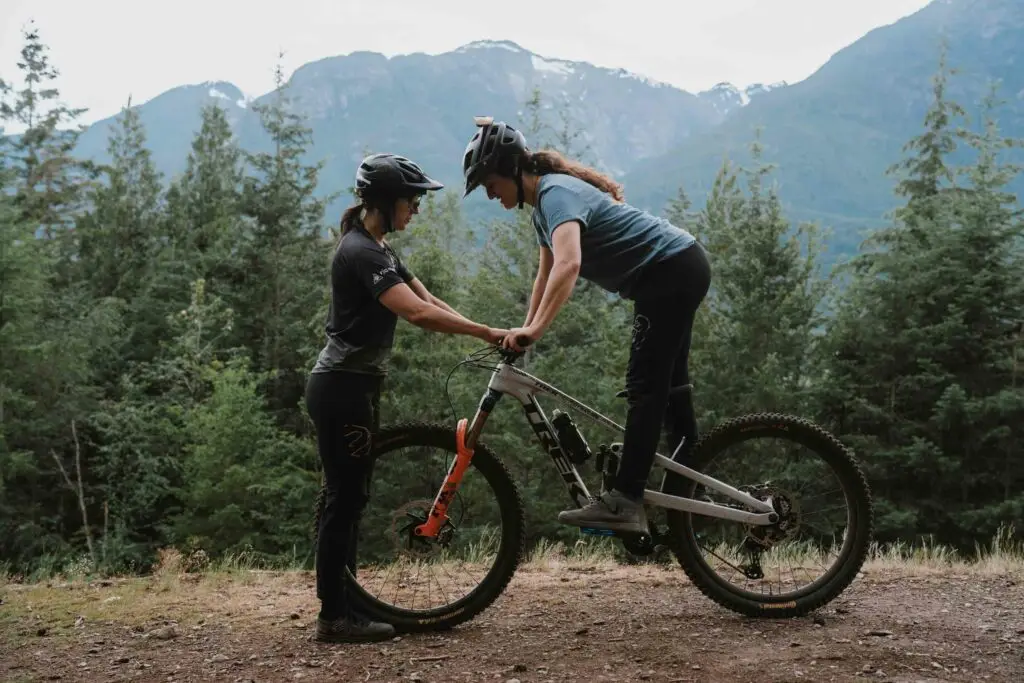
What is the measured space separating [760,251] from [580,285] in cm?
617

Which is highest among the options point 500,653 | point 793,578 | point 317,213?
point 317,213

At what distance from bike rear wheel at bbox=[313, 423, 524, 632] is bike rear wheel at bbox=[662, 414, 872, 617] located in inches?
32.2

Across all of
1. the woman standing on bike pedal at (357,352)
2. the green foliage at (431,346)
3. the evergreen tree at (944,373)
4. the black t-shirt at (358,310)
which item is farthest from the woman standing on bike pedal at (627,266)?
the evergreen tree at (944,373)

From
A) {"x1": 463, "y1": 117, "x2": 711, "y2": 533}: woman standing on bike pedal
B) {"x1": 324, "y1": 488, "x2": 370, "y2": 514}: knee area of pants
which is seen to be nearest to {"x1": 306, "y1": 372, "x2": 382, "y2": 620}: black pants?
{"x1": 324, "y1": 488, "x2": 370, "y2": 514}: knee area of pants

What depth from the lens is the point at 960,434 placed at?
17.9 meters

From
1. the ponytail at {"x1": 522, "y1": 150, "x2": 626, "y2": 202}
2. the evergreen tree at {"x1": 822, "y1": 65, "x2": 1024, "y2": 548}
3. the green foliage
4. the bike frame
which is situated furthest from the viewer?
the green foliage

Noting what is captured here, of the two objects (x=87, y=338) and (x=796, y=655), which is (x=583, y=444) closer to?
(x=796, y=655)

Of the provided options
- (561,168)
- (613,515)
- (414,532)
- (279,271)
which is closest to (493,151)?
(561,168)

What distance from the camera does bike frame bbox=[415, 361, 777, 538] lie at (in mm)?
3937

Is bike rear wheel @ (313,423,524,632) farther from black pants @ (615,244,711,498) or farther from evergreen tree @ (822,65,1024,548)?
evergreen tree @ (822,65,1024,548)

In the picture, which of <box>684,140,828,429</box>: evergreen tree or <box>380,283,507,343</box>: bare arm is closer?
<box>380,283,507,343</box>: bare arm

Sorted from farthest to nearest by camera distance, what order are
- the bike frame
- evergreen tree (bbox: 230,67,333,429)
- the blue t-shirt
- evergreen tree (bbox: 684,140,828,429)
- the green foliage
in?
evergreen tree (bbox: 230,67,333,429) < evergreen tree (bbox: 684,140,828,429) < the green foliage < the bike frame < the blue t-shirt

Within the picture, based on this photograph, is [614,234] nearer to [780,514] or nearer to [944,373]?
[780,514]

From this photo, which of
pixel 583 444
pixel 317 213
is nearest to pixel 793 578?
pixel 583 444
